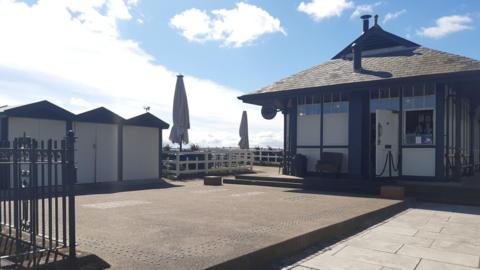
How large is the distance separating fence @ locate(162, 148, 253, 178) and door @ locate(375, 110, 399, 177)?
8073mm

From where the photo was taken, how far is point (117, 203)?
8805 millimetres

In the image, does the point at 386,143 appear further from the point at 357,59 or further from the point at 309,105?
the point at 357,59

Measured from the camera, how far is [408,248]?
18.9ft

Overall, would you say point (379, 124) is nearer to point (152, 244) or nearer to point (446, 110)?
point (446, 110)

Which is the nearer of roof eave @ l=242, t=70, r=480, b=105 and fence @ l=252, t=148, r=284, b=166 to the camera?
roof eave @ l=242, t=70, r=480, b=105

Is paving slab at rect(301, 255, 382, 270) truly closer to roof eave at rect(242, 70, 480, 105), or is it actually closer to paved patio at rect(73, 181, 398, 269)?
paved patio at rect(73, 181, 398, 269)

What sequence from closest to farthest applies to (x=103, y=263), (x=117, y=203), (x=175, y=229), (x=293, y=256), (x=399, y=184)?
(x=103, y=263), (x=293, y=256), (x=175, y=229), (x=117, y=203), (x=399, y=184)

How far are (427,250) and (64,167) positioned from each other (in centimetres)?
484

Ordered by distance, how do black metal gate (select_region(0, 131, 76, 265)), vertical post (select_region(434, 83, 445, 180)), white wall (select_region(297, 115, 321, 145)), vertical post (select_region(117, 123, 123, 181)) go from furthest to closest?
vertical post (select_region(117, 123, 123, 181)), white wall (select_region(297, 115, 321, 145)), vertical post (select_region(434, 83, 445, 180)), black metal gate (select_region(0, 131, 76, 265))

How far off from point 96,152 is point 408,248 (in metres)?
10.6

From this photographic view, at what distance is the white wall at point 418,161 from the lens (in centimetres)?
1135

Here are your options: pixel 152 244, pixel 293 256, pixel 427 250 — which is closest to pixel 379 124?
pixel 427 250

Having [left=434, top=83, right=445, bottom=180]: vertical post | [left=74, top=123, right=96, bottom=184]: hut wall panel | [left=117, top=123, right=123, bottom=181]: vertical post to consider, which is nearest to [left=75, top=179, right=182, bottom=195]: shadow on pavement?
[left=117, top=123, right=123, bottom=181]: vertical post

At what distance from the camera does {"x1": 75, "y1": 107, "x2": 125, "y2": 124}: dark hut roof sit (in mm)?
12877
